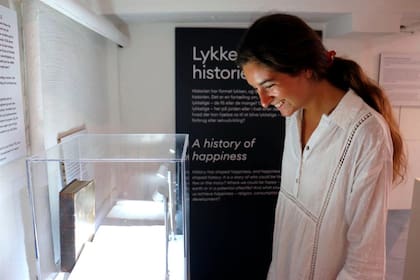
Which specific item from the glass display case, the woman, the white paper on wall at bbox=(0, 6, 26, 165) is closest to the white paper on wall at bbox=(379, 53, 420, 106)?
the woman

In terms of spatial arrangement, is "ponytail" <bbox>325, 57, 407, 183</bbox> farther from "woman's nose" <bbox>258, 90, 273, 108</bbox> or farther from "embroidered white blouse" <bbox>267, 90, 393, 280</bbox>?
"woman's nose" <bbox>258, 90, 273, 108</bbox>

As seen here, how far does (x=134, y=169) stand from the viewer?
2.87 ft

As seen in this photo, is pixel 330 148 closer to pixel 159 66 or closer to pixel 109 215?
pixel 109 215

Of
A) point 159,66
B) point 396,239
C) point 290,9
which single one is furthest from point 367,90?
point 396,239

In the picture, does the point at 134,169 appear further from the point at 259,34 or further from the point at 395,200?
the point at 395,200

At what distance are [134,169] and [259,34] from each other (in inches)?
18.8

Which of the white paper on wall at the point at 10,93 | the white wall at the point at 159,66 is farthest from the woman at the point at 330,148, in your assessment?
the white wall at the point at 159,66

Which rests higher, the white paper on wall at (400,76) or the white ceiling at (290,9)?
the white ceiling at (290,9)

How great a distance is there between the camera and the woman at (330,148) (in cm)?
80

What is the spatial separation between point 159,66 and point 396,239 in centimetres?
180

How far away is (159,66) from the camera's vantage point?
1.88 metres

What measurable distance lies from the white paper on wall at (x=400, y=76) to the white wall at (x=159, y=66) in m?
0.04

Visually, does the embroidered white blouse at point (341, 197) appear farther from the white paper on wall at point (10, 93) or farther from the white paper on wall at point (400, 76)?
the white paper on wall at point (400, 76)

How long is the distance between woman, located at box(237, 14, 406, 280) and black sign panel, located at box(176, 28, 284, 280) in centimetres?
89
